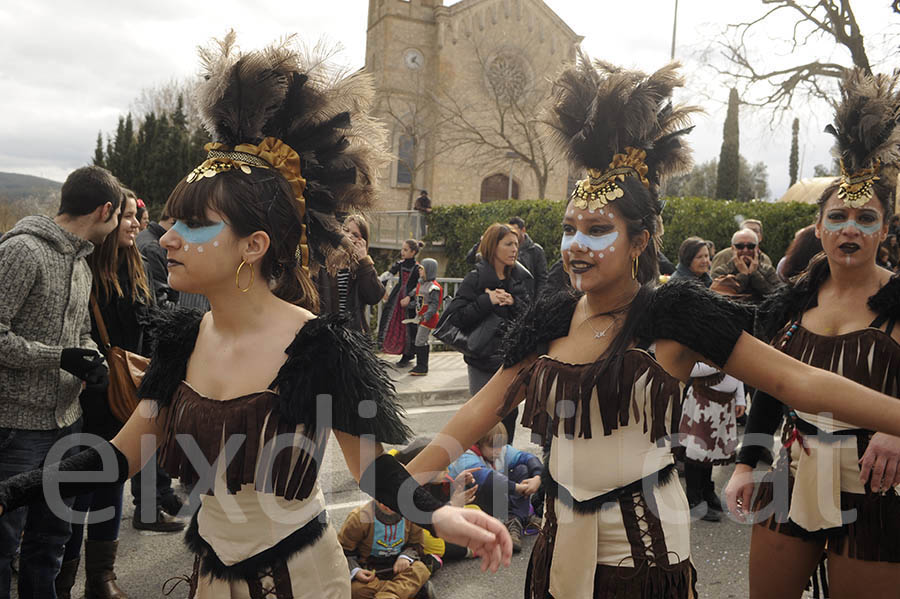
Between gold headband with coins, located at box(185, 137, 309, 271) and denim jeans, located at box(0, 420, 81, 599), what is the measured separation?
6.05 ft

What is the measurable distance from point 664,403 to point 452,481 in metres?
2.21

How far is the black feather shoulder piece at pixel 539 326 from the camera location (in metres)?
2.33

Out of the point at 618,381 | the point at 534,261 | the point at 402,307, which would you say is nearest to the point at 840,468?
the point at 618,381

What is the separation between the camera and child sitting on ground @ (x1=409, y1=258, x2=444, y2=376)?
872cm

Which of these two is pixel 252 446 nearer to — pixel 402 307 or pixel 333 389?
pixel 333 389

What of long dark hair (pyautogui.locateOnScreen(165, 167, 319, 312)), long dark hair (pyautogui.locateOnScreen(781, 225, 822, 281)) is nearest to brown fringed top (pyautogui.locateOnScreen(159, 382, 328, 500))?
long dark hair (pyautogui.locateOnScreen(165, 167, 319, 312))

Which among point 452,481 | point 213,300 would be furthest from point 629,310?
point 452,481

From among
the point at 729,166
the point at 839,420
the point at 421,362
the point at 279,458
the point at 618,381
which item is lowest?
the point at 421,362

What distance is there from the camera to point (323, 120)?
2234mm

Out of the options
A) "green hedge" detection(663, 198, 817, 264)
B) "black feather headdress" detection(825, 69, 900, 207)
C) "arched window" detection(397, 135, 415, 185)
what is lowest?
"black feather headdress" detection(825, 69, 900, 207)

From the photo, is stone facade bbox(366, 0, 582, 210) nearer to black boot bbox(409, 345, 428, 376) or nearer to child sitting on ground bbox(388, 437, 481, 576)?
black boot bbox(409, 345, 428, 376)

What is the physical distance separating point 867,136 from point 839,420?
1.33m

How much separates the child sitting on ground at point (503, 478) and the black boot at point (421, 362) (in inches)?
170

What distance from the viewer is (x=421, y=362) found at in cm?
920
